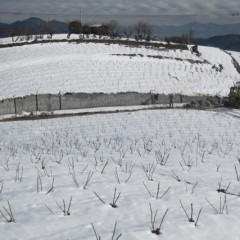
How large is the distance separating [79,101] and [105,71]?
14.6 meters

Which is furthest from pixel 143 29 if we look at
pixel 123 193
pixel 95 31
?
pixel 123 193

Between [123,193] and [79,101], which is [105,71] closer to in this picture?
[79,101]

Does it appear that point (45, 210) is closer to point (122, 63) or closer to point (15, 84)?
point (15, 84)

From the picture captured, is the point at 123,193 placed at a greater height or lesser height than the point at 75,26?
lesser

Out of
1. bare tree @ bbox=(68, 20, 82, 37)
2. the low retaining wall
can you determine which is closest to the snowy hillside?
the low retaining wall

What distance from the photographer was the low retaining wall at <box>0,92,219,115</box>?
1418 inches

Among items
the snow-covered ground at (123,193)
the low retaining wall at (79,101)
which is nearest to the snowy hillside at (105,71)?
the low retaining wall at (79,101)

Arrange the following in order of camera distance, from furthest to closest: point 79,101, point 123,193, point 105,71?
1. point 105,71
2. point 79,101
3. point 123,193

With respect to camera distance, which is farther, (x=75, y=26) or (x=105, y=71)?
(x=75, y=26)

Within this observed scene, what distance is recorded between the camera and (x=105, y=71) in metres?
52.9

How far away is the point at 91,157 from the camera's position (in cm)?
1050

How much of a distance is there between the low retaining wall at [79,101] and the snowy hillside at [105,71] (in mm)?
4113

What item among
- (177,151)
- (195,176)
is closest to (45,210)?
(195,176)

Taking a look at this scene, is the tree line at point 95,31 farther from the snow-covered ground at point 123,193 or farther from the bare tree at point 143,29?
the snow-covered ground at point 123,193
